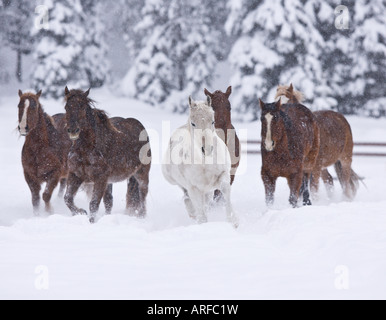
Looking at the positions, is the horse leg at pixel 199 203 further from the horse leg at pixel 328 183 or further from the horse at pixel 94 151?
the horse leg at pixel 328 183

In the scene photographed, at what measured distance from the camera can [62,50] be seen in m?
26.3

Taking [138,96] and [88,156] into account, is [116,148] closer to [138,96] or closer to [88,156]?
[88,156]

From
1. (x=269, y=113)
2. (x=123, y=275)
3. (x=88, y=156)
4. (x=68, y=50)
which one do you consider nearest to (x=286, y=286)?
(x=123, y=275)

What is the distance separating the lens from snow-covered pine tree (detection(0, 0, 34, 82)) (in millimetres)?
29078

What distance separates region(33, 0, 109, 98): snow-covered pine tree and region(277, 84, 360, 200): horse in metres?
18.1

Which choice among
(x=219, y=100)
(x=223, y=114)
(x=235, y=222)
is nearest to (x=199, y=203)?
(x=235, y=222)

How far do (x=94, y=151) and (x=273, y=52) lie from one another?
17.2m

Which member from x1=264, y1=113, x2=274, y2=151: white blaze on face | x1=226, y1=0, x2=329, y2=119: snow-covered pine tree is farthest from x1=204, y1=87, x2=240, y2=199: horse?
x1=226, y1=0, x2=329, y2=119: snow-covered pine tree

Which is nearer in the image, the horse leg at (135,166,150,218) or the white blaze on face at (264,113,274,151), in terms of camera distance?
the white blaze on face at (264,113,274,151)

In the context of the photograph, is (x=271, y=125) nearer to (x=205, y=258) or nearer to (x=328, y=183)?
(x=205, y=258)

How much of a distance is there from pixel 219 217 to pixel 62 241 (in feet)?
11.3

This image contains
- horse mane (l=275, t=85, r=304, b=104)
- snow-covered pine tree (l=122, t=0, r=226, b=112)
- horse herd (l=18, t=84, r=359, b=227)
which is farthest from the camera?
snow-covered pine tree (l=122, t=0, r=226, b=112)

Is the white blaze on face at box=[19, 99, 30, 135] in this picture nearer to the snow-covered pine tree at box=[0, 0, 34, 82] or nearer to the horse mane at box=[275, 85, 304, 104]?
the horse mane at box=[275, 85, 304, 104]

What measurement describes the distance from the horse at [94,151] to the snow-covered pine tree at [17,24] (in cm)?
2213
